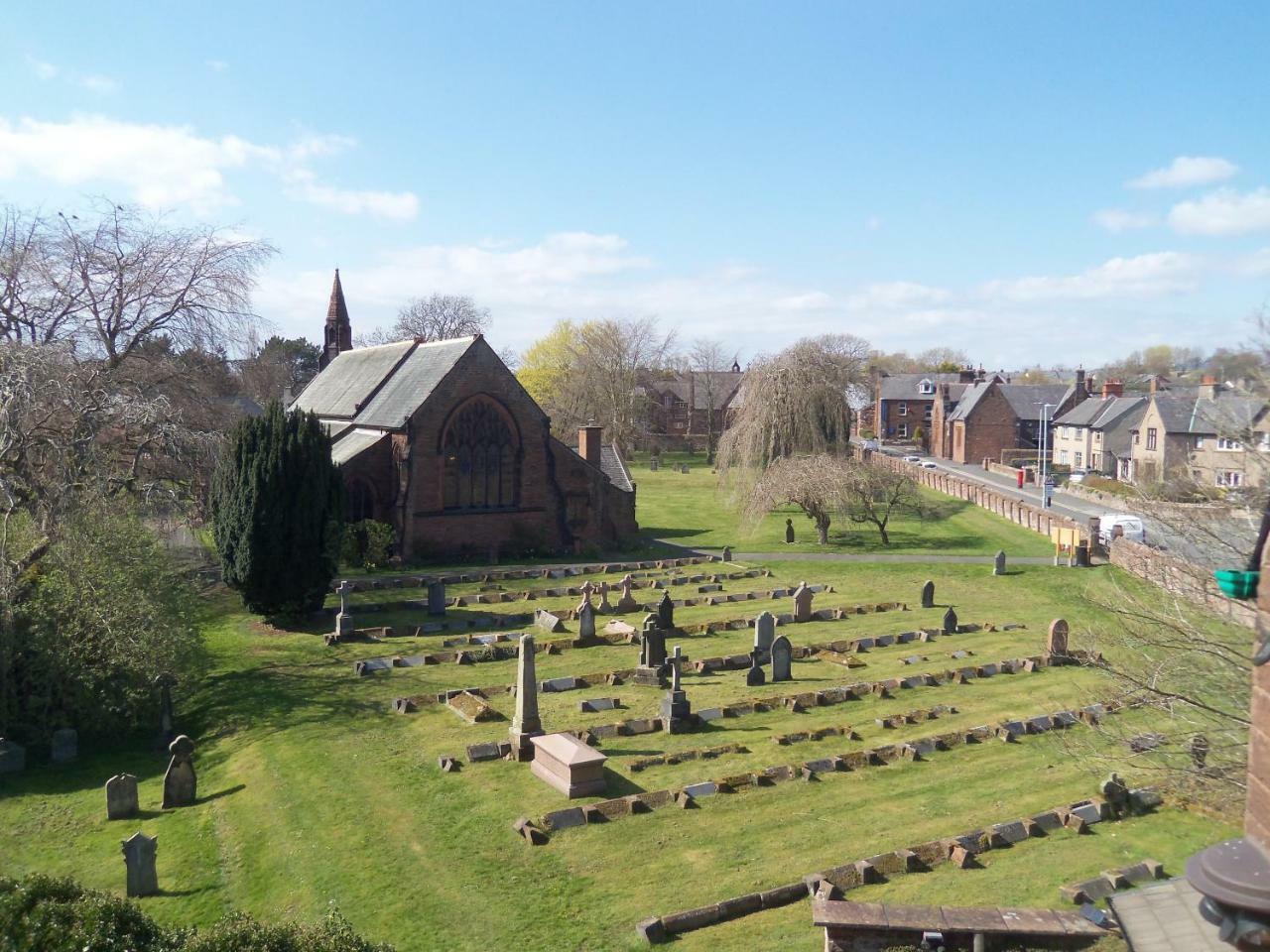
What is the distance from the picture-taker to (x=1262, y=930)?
3145 millimetres

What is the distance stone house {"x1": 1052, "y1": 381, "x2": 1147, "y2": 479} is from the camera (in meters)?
63.5

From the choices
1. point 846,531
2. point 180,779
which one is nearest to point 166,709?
point 180,779

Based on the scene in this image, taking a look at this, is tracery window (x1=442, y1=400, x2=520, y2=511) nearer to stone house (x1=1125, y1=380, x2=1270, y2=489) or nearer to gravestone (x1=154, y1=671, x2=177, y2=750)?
gravestone (x1=154, y1=671, x2=177, y2=750)

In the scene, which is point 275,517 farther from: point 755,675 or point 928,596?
point 928,596

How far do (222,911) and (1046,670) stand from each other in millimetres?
18369

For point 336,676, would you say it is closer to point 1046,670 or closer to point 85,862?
point 85,862

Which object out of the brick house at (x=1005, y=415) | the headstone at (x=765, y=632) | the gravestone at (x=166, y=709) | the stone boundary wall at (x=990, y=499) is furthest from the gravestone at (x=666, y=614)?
the brick house at (x=1005, y=415)

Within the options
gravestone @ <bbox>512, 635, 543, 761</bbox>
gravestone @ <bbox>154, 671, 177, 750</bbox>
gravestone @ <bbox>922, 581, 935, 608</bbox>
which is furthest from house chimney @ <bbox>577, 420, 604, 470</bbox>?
gravestone @ <bbox>512, 635, 543, 761</bbox>

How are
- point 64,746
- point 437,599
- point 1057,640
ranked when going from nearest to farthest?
point 64,746
point 1057,640
point 437,599

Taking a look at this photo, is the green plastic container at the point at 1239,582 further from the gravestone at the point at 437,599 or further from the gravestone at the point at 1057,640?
the gravestone at the point at 437,599

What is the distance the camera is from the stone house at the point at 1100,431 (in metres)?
63.5

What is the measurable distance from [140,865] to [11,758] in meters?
6.57

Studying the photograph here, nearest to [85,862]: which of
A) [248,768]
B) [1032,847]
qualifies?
[248,768]

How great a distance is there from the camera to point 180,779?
604 inches
